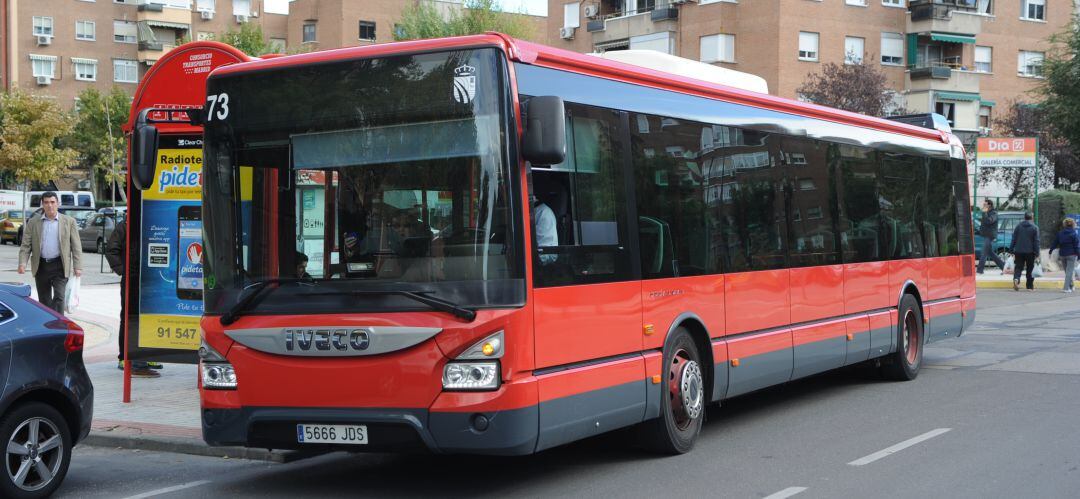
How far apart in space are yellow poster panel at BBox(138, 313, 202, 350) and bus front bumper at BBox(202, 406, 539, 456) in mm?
4357

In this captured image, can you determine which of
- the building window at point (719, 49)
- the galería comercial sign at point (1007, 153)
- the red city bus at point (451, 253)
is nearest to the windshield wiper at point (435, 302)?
the red city bus at point (451, 253)

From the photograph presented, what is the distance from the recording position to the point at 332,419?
7.18m

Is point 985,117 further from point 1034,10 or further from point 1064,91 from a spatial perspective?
point 1064,91

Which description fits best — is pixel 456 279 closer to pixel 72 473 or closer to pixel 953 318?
pixel 72 473

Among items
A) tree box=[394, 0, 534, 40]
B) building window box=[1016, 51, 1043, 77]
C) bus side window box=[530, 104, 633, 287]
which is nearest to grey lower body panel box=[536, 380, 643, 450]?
bus side window box=[530, 104, 633, 287]

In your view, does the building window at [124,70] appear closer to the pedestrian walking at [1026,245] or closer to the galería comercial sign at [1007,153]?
the galería comercial sign at [1007,153]

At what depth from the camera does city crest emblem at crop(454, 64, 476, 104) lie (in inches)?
282

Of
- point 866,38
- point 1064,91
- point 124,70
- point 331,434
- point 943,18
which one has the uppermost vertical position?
point 124,70

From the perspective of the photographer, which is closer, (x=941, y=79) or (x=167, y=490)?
(x=167, y=490)

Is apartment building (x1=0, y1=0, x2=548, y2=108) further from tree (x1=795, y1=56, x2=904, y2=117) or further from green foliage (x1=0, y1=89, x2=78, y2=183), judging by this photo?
tree (x1=795, y1=56, x2=904, y2=117)

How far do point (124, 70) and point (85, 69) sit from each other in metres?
2.68

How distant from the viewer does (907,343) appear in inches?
529

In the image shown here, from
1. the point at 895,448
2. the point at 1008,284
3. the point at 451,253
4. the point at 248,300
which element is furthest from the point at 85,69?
the point at 451,253

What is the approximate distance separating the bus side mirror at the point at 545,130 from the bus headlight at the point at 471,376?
1220 mm
